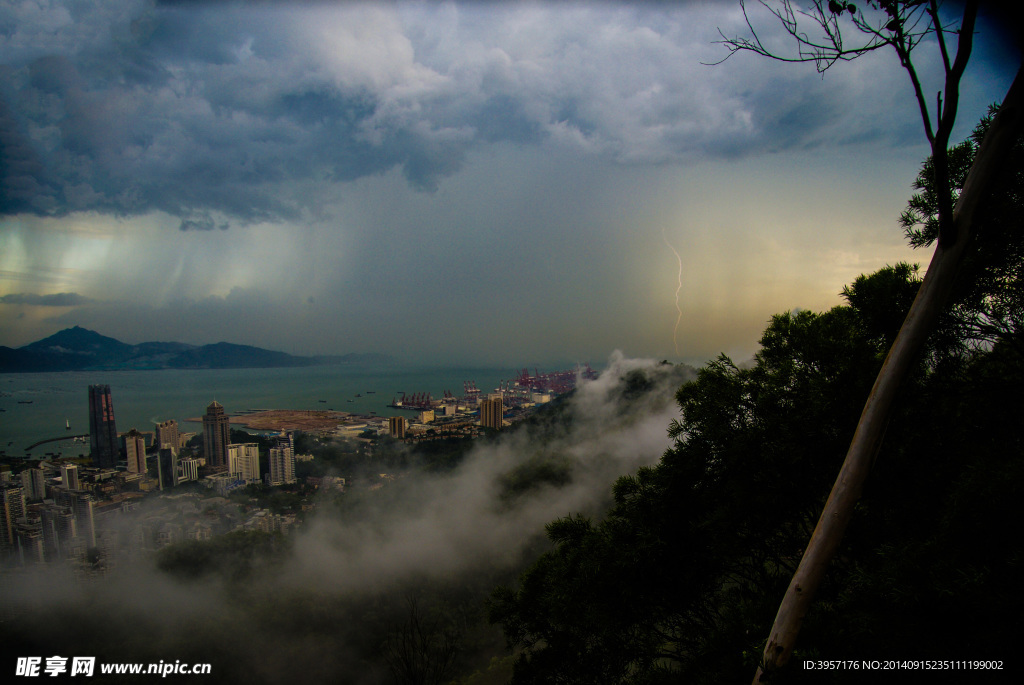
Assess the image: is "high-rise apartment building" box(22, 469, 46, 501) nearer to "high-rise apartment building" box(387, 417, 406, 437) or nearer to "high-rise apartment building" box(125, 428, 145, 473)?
"high-rise apartment building" box(125, 428, 145, 473)

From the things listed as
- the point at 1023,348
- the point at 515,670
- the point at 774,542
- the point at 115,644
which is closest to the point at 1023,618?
the point at 1023,348

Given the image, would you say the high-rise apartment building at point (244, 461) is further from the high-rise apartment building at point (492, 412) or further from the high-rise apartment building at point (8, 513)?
the high-rise apartment building at point (492, 412)

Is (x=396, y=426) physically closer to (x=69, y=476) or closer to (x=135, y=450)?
(x=135, y=450)

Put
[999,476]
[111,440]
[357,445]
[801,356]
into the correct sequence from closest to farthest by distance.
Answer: [999,476] < [801,356] < [111,440] < [357,445]

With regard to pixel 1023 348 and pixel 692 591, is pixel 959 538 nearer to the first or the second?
pixel 1023 348

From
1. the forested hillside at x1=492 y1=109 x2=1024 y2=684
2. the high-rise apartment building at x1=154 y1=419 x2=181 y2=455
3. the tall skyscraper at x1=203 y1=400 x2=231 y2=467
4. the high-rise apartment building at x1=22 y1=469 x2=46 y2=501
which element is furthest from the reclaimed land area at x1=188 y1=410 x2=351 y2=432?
the forested hillside at x1=492 y1=109 x2=1024 y2=684

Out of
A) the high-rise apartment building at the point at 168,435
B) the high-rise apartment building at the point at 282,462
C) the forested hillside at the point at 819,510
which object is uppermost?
the forested hillside at the point at 819,510

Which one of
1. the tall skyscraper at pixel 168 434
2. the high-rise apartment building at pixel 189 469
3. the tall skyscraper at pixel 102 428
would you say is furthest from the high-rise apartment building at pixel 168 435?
the tall skyscraper at pixel 102 428
